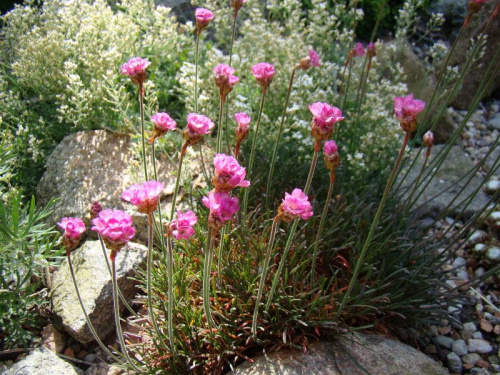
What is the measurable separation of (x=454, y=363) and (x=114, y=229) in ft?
7.02

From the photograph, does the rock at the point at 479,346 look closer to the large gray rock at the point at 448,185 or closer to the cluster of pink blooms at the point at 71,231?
the large gray rock at the point at 448,185

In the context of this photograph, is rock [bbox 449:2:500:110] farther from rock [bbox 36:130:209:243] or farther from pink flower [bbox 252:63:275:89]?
pink flower [bbox 252:63:275:89]

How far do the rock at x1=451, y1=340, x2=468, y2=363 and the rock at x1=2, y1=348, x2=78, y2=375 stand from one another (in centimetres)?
208

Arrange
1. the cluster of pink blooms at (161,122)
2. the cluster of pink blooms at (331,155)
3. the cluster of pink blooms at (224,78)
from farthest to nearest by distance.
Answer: the cluster of pink blooms at (224,78)
the cluster of pink blooms at (161,122)
the cluster of pink blooms at (331,155)

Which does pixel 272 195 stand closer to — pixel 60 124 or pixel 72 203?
pixel 72 203

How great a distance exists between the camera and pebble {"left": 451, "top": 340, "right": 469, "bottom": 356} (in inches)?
113

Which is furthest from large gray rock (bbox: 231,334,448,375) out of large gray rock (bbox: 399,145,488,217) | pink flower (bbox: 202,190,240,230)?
large gray rock (bbox: 399,145,488,217)

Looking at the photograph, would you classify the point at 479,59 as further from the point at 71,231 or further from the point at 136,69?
the point at 71,231

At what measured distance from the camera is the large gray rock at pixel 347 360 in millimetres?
2262

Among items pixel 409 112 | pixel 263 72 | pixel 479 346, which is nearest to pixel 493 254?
pixel 479 346

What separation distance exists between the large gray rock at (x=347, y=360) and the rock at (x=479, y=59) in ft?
11.7

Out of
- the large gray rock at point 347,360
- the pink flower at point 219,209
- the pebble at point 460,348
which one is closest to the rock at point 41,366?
the large gray rock at point 347,360

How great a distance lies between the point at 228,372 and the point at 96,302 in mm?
854

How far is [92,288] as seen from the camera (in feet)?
9.07
